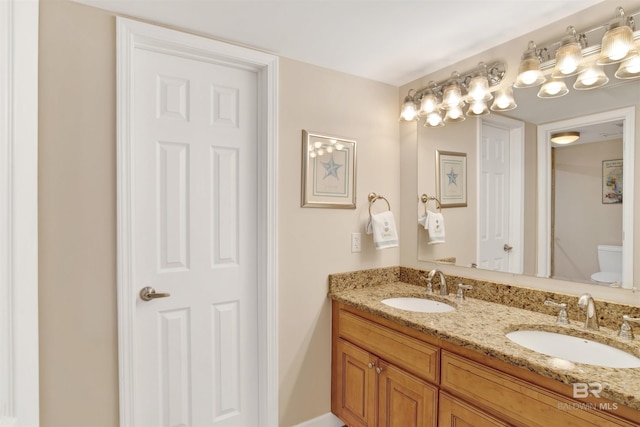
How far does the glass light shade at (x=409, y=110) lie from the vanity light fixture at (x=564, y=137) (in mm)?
779

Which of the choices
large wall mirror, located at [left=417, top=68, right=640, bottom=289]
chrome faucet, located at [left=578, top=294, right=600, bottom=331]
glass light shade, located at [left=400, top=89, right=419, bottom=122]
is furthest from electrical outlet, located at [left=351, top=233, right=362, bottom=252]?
chrome faucet, located at [left=578, top=294, right=600, bottom=331]

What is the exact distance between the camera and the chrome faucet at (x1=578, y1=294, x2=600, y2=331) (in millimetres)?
1327

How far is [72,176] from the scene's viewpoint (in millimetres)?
1411

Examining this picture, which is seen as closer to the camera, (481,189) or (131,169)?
(131,169)

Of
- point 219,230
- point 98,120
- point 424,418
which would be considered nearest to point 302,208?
point 219,230

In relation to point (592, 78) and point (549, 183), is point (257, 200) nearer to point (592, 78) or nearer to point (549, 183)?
point (549, 183)

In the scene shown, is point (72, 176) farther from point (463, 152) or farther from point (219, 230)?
point (463, 152)

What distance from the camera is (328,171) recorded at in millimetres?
2033

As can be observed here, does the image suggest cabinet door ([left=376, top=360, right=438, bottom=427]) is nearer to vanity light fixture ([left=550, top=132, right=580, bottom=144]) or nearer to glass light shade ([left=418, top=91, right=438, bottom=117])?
vanity light fixture ([left=550, top=132, right=580, bottom=144])

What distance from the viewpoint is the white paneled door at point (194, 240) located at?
1604 millimetres

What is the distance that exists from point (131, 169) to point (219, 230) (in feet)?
1.66

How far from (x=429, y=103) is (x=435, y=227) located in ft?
2.49

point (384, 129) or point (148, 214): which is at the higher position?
point (384, 129)
